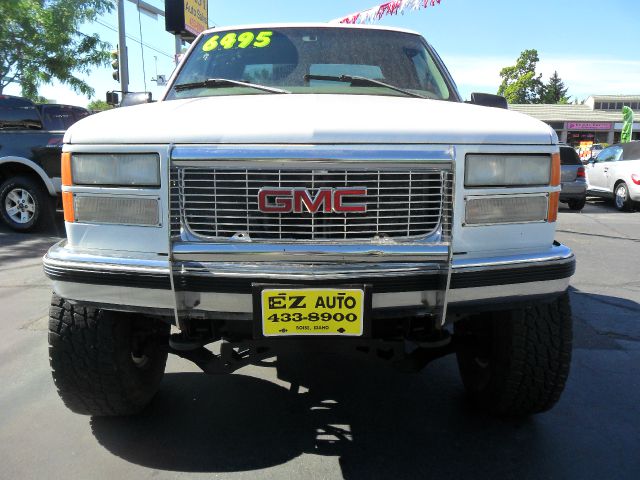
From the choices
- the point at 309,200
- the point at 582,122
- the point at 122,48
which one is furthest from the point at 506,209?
the point at 582,122

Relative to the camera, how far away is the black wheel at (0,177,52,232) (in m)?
7.46

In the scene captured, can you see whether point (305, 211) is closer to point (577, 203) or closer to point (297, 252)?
point (297, 252)

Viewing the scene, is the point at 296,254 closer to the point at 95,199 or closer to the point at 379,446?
the point at 95,199

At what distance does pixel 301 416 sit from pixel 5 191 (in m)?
6.73

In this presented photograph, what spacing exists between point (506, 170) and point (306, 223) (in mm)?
820

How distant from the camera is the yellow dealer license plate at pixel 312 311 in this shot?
→ 1.88 m

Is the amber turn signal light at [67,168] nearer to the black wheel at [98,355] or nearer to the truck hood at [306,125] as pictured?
the truck hood at [306,125]

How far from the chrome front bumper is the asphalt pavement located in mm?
774

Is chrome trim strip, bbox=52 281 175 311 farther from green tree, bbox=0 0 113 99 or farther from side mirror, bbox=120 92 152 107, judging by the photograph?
green tree, bbox=0 0 113 99

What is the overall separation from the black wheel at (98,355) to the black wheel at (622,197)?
40.3 feet

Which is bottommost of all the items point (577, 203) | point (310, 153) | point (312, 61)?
point (577, 203)

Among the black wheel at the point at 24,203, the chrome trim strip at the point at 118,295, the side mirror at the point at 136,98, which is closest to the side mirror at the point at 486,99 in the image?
the side mirror at the point at 136,98

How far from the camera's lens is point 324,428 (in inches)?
102

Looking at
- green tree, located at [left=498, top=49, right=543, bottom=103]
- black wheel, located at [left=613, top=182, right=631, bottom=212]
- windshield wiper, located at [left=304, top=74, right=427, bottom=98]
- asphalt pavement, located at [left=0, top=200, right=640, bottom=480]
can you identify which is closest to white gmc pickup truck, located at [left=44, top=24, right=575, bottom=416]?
asphalt pavement, located at [left=0, top=200, right=640, bottom=480]
